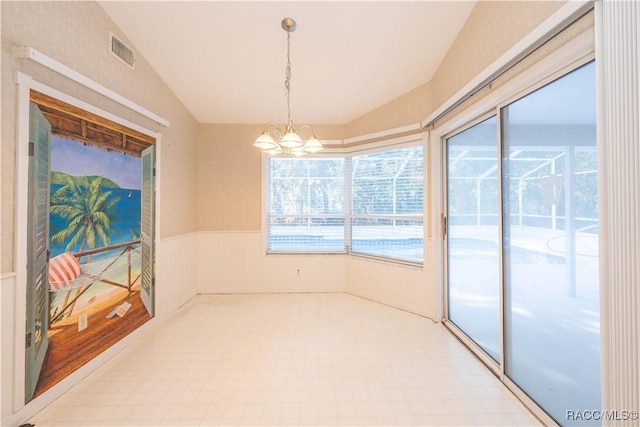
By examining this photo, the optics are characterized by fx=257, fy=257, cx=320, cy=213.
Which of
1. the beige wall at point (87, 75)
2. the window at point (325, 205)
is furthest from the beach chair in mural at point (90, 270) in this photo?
the window at point (325, 205)

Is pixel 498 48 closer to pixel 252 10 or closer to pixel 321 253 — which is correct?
pixel 252 10

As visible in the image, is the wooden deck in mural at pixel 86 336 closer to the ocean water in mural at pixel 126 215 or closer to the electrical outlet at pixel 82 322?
the electrical outlet at pixel 82 322

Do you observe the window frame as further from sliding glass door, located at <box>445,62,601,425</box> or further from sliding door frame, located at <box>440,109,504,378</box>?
Result: sliding glass door, located at <box>445,62,601,425</box>

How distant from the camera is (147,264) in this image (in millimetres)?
2865

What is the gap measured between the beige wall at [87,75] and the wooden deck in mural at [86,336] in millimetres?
687

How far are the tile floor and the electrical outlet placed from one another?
0.41 m

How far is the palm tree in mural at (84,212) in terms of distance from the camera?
188cm

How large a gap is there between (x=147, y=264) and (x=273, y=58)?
2.64m

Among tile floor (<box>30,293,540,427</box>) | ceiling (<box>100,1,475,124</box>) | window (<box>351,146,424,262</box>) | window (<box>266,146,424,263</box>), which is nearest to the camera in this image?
tile floor (<box>30,293,540,427</box>)

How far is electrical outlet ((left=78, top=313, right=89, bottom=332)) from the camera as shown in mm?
2062

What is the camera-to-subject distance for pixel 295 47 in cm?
256

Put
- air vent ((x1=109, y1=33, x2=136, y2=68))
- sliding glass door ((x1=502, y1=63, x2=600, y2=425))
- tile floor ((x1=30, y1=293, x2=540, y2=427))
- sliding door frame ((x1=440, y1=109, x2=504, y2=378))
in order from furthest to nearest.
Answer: air vent ((x1=109, y1=33, x2=136, y2=68))
sliding door frame ((x1=440, y1=109, x2=504, y2=378))
tile floor ((x1=30, y1=293, x2=540, y2=427))
sliding glass door ((x1=502, y1=63, x2=600, y2=425))

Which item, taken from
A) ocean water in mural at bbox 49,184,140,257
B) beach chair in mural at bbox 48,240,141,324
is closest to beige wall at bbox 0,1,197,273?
beach chair in mural at bbox 48,240,141,324

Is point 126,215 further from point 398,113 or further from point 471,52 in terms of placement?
point 471,52
